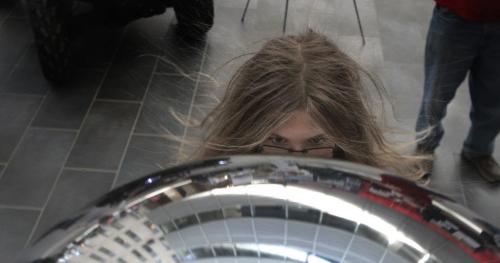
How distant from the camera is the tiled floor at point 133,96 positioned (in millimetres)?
1893

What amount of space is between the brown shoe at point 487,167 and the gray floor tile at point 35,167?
5.06 feet

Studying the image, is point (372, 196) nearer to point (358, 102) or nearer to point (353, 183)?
point (353, 183)

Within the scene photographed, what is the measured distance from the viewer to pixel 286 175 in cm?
36

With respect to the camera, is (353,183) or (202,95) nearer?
(353,183)

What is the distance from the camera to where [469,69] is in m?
1.60

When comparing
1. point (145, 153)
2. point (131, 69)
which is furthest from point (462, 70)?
point (131, 69)

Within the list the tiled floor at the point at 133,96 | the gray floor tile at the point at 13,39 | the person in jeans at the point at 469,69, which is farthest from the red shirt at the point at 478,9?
the gray floor tile at the point at 13,39

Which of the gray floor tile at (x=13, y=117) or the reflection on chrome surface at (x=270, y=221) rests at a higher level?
the reflection on chrome surface at (x=270, y=221)

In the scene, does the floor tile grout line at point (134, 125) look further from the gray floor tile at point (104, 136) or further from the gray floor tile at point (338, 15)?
the gray floor tile at point (338, 15)

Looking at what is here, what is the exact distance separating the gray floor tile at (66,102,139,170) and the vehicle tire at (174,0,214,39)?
1.66ft

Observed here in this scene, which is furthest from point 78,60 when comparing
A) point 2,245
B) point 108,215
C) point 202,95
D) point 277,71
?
point 108,215

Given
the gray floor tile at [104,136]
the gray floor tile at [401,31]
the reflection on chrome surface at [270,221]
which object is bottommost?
the gray floor tile at [104,136]

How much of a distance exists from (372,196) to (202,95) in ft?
5.95

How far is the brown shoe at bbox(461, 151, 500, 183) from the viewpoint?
1.91 metres
